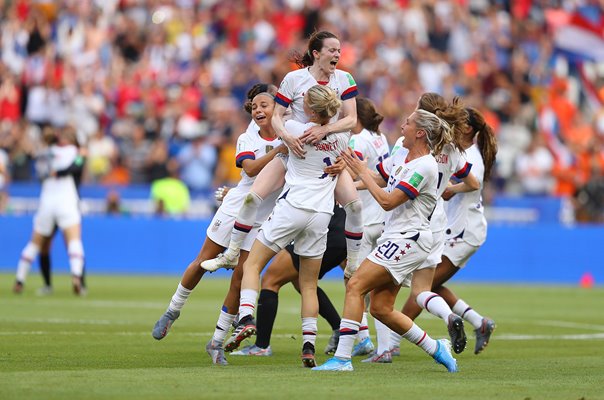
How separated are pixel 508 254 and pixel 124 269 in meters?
8.13

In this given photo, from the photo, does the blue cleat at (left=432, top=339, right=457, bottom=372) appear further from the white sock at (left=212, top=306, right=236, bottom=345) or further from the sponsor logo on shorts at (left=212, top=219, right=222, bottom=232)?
the sponsor logo on shorts at (left=212, top=219, right=222, bottom=232)

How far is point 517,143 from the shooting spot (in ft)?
99.7

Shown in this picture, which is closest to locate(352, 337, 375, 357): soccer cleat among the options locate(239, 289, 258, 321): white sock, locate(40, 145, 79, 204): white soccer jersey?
locate(239, 289, 258, 321): white sock

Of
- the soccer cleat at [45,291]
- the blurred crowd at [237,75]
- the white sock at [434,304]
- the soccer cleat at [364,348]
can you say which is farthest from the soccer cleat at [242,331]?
the blurred crowd at [237,75]

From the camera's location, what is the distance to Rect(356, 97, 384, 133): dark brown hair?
1305 cm

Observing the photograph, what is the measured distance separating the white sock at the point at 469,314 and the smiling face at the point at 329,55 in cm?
323

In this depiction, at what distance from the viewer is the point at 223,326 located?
38.5ft

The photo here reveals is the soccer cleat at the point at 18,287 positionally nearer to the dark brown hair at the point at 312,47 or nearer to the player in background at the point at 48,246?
the player in background at the point at 48,246

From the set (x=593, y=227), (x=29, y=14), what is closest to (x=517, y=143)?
(x=593, y=227)

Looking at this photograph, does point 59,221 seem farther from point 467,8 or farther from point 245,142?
point 467,8

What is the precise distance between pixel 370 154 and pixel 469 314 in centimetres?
197

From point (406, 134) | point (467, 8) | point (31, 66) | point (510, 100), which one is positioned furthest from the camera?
point (467, 8)

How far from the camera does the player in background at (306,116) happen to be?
1128cm

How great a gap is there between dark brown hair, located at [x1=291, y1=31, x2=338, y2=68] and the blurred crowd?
15.4 meters
